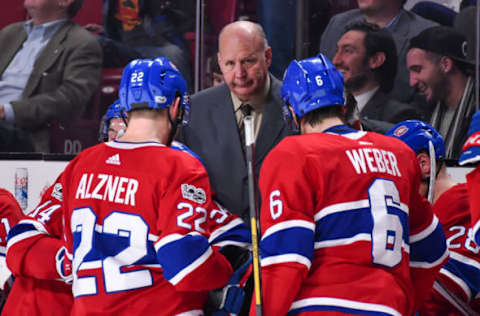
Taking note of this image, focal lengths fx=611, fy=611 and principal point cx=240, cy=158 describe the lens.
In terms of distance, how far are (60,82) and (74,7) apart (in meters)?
0.55

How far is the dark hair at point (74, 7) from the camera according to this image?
4.39 m

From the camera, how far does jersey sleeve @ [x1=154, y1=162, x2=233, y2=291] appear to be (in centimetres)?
177

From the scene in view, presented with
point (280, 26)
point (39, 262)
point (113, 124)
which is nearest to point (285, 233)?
point (39, 262)

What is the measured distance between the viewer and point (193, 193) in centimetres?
184

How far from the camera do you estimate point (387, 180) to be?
1.81 m

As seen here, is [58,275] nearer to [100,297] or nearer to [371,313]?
[100,297]

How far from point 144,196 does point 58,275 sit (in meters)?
0.51

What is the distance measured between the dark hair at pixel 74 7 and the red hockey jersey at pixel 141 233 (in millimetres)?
2779

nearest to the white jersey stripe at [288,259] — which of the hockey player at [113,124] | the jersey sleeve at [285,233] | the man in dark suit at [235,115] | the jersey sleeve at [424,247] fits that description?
the jersey sleeve at [285,233]

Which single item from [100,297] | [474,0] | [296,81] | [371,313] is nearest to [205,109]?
[296,81]

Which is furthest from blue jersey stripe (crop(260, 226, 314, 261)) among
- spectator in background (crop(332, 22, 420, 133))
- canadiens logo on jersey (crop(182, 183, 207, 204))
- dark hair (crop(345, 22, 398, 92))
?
dark hair (crop(345, 22, 398, 92))

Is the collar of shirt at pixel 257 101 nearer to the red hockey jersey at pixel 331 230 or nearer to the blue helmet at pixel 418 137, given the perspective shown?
the blue helmet at pixel 418 137

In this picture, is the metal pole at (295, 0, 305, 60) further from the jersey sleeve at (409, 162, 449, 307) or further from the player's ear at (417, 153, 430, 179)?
the jersey sleeve at (409, 162, 449, 307)

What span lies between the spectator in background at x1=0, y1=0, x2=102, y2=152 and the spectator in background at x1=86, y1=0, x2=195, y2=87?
124mm
